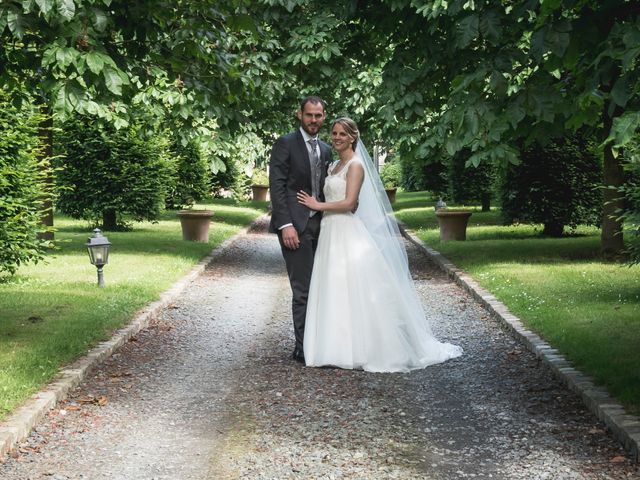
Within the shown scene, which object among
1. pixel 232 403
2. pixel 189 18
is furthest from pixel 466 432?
pixel 189 18

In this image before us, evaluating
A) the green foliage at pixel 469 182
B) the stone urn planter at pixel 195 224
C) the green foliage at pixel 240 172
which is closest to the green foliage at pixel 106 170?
the stone urn planter at pixel 195 224

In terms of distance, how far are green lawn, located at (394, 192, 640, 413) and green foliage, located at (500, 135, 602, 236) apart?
571mm

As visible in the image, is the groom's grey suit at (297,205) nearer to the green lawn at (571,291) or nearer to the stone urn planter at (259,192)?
the green lawn at (571,291)

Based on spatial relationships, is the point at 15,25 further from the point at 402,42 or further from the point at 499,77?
the point at 402,42

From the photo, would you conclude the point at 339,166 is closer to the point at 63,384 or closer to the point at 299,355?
the point at 299,355

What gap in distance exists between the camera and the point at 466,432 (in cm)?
620

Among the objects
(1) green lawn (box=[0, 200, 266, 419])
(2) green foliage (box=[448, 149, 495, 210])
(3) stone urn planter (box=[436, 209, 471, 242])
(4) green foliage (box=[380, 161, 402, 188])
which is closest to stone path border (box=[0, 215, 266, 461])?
(1) green lawn (box=[0, 200, 266, 419])

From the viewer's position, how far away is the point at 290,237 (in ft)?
27.4

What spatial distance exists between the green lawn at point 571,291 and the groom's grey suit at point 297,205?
92.2 inches

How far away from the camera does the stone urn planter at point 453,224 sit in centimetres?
2014

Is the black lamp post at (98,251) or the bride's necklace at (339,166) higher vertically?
the bride's necklace at (339,166)

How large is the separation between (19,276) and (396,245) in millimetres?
Result: 6874

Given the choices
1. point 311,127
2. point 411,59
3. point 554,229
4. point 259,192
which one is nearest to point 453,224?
point 554,229

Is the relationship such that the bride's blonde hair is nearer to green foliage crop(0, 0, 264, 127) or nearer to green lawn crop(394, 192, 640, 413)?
green foliage crop(0, 0, 264, 127)
